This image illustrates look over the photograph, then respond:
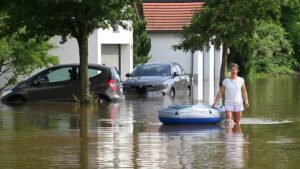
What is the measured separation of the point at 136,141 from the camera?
49.8 ft

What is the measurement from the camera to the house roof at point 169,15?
49.0 metres

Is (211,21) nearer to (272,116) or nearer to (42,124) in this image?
(272,116)

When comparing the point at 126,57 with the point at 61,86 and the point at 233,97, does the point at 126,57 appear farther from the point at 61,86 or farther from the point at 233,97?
the point at 233,97

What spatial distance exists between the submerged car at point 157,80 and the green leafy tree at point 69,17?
6190 mm

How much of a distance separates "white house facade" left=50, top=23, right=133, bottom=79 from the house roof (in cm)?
769

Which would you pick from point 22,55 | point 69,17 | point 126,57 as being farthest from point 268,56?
point 69,17

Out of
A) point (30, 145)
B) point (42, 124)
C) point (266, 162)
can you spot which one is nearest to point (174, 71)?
point (42, 124)

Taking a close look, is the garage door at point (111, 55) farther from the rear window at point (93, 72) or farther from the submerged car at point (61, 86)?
the submerged car at point (61, 86)

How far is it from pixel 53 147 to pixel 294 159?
4158 mm

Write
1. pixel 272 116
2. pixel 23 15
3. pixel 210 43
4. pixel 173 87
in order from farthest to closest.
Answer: pixel 210 43 < pixel 173 87 < pixel 23 15 < pixel 272 116

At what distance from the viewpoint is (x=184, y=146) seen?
14.3 m

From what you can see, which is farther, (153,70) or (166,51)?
(166,51)

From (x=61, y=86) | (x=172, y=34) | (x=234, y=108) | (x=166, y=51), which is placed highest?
(x=172, y=34)

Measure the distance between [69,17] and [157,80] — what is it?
8.19m
